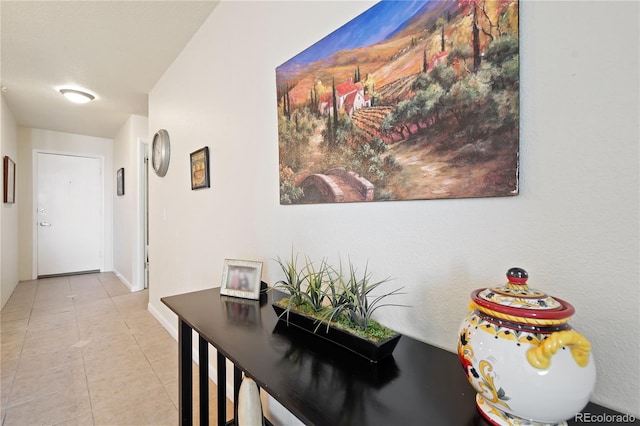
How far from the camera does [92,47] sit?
224cm

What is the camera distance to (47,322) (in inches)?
113

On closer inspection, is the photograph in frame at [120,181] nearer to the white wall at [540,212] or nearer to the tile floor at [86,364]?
the tile floor at [86,364]

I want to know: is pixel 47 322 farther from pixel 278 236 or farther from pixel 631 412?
pixel 631 412

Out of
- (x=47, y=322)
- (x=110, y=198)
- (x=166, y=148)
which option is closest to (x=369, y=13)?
(x=166, y=148)

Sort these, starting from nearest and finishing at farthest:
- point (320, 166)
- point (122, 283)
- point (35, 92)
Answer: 1. point (320, 166)
2. point (35, 92)
3. point (122, 283)

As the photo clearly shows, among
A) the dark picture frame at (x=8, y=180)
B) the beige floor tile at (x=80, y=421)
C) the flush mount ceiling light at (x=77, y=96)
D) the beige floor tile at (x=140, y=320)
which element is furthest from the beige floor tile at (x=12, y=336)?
the flush mount ceiling light at (x=77, y=96)

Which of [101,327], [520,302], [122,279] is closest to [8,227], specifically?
[122,279]

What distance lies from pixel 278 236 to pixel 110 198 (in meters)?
5.05

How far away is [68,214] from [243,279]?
5141 millimetres

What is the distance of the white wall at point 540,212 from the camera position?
0.55 meters

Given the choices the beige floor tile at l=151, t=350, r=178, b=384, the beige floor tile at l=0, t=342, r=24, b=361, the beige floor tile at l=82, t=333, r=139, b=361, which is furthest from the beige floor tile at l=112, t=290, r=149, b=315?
the beige floor tile at l=151, t=350, r=178, b=384

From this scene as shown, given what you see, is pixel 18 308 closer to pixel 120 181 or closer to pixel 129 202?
pixel 129 202

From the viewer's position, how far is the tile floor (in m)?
1.65

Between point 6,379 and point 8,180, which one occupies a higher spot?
point 8,180
